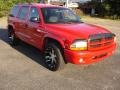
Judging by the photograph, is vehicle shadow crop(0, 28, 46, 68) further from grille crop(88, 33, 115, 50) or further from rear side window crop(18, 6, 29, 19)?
grille crop(88, 33, 115, 50)

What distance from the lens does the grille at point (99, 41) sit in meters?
6.46

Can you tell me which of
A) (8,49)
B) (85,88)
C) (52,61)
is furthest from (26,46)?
(85,88)

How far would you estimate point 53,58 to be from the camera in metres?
6.93

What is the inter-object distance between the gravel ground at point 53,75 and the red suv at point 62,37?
0.41 metres

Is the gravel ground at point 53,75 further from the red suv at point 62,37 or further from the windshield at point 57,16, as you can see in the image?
the windshield at point 57,16

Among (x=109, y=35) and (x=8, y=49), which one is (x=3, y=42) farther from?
(x=109, y=35)

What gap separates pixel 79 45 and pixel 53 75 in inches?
43.1

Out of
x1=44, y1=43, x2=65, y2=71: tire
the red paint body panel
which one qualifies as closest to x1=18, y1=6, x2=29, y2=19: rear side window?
the red paint body panel

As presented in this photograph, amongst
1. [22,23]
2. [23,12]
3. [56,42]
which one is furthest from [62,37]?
[23,12]

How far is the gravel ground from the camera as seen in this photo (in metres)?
5.91

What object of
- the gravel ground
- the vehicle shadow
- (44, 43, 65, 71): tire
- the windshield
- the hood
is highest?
the windshield

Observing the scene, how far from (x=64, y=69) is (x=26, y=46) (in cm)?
345

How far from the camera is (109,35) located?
7.04 meters

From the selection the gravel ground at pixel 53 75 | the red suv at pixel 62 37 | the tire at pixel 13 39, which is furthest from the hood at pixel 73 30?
the tire at pixel 13 39
